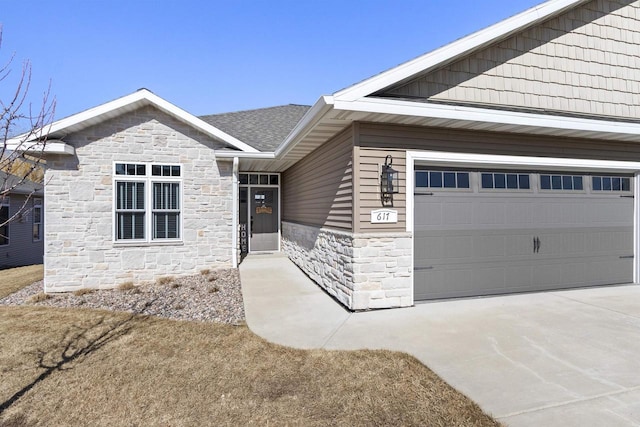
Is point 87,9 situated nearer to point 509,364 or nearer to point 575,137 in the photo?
point 509,364

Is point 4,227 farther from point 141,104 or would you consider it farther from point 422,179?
point 422,179

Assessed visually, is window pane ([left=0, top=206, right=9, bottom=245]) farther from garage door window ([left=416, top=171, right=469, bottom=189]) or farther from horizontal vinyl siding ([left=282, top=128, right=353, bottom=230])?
garage door window ([left=416, top=171, right=469, bottom=189])

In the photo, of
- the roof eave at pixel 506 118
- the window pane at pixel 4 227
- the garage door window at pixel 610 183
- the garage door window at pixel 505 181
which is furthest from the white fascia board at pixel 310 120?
the window pane at pixel 4 227

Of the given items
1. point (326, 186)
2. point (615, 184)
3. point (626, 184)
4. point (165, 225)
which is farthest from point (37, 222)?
point (626, 184)

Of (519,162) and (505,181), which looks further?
(505,181)

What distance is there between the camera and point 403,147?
17.9 ft

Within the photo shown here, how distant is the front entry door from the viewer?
37.2 ft

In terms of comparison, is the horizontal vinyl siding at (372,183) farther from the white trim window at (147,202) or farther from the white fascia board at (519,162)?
the white trim window at (147,202)

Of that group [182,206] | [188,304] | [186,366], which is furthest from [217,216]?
[186,366]

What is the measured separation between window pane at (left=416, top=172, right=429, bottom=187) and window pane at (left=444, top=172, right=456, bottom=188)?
38 centimetres

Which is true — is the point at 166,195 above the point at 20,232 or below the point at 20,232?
above

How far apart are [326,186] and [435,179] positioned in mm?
2168

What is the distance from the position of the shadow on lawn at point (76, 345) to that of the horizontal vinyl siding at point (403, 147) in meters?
3.93


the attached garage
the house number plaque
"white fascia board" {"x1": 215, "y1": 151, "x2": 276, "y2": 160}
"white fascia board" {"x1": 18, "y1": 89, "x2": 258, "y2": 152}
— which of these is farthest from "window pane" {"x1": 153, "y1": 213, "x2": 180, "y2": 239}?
the attached garage
